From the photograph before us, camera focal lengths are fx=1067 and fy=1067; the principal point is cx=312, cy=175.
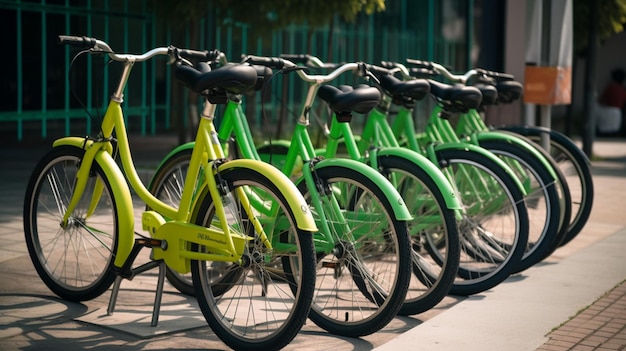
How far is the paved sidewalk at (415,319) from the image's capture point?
503cm

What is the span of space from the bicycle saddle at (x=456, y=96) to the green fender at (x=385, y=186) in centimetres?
173

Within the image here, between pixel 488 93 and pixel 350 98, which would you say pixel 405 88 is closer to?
pixel 350 98

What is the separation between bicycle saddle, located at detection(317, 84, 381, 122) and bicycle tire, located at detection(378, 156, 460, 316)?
0.44 m

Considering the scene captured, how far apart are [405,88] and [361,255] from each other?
1.19 m

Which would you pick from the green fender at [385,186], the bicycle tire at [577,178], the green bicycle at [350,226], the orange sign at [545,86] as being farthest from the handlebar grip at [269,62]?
the orange sign at [545,86]

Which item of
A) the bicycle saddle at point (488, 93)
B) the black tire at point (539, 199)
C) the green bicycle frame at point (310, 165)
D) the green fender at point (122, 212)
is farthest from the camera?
the bicycle saddle at point (488, 93)

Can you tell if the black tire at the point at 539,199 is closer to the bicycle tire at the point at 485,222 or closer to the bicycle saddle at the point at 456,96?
the bicycle tire at the point at 485,222

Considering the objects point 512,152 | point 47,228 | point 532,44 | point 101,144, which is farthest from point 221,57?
point 532,44

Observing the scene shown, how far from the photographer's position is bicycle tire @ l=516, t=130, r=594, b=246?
25.8 feet

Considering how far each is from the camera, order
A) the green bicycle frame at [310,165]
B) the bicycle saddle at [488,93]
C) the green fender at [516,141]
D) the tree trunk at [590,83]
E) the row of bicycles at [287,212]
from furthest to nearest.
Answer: the tree trunk at [590,83] → the bicycle saddle at [488,93] → the green fender at [516,141] → the green bicycle frame at [310,165] → the row of bicycles at [287,212]

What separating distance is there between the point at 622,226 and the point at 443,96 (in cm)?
330

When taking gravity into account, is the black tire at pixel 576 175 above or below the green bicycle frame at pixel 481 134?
below

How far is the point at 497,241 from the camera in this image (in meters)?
6.77

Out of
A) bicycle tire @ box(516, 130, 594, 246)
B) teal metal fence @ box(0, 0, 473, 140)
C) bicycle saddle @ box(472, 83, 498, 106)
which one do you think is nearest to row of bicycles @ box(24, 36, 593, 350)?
bicycle saddle @ box(472, 83, 498, 106)
